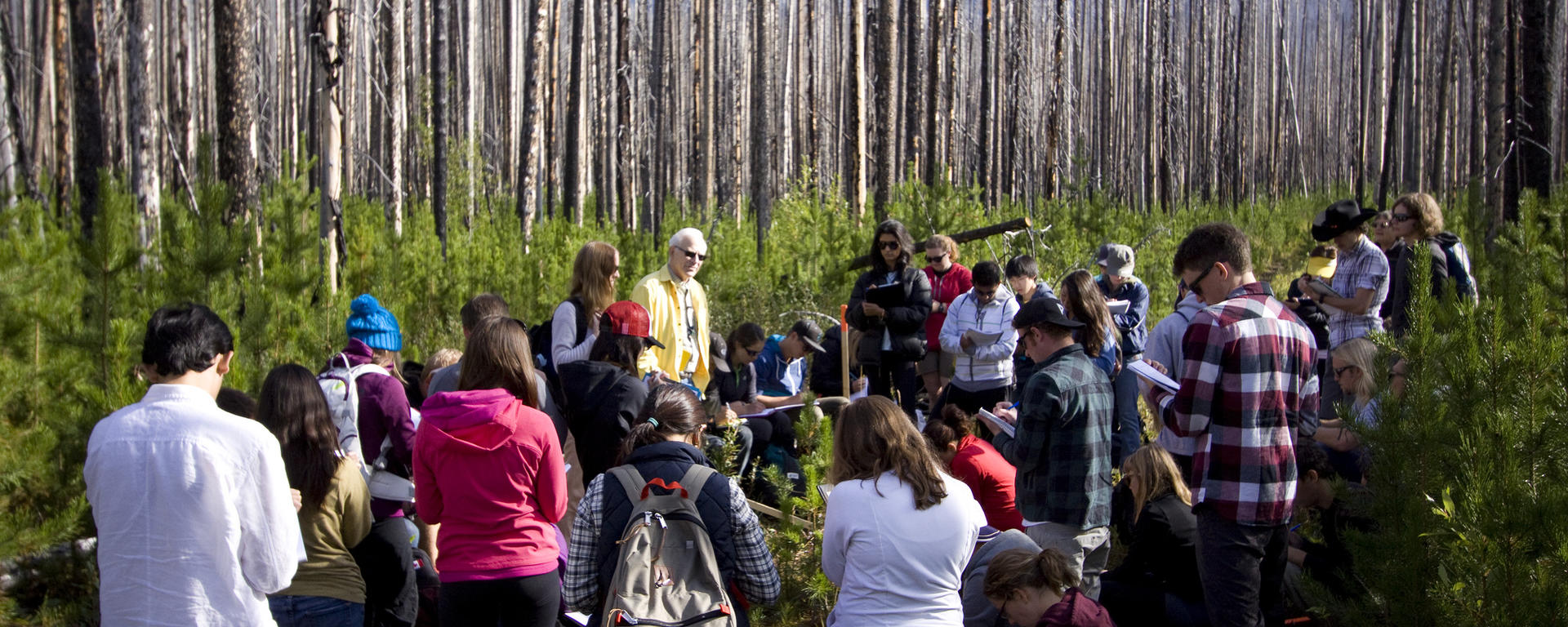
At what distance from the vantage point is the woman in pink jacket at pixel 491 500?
326 centimetres

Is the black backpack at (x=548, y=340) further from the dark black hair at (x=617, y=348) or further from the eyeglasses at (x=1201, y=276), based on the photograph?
the eyeglasses at (x=1201, y=276)

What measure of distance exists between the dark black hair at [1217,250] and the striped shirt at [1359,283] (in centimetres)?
278

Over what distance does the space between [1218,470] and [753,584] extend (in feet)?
4.74

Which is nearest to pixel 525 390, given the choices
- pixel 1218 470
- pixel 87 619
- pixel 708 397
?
pixel 1218 470

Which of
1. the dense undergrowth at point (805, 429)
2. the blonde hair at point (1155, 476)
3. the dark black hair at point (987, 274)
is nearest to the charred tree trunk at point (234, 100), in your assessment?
the dense undergrowth at point (805, 429)

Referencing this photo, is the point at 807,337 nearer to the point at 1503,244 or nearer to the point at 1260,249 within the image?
the point at 1503,244

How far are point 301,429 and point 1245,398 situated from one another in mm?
2846

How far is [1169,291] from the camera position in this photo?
14.1 m

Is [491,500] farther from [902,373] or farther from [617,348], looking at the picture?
[902,373]

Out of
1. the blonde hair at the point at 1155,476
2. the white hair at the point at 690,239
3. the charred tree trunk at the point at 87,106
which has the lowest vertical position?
the blonde hair at the point at 1155,476

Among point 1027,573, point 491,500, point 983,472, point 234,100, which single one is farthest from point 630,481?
point 234,100

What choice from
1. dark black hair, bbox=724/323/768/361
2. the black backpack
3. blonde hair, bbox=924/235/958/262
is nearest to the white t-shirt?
the black backpack

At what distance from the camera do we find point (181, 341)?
2469 mm

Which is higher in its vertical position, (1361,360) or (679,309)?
(679,309)
